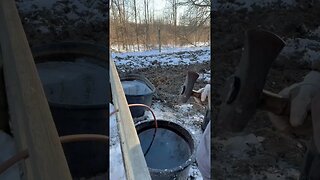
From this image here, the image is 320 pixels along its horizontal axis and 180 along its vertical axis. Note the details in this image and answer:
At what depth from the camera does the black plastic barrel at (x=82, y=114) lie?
0.83 m

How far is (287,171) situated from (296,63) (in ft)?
0.95

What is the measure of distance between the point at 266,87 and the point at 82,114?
463mm

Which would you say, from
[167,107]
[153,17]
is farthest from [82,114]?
[167,107]

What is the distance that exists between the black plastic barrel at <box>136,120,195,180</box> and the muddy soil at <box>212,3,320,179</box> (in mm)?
938

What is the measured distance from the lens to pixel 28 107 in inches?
20.9

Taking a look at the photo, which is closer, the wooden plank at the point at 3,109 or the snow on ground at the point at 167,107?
the wooden plank at the point at 3,109

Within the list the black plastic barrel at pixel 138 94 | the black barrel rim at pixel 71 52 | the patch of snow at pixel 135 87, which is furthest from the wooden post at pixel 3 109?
the patch of snow at pixel 135 87

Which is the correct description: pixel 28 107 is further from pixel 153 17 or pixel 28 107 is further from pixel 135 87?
pixel 135 87

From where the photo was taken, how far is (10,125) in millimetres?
727

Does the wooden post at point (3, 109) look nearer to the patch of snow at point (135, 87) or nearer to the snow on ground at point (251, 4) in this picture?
the snow on ground at point (251, 4)

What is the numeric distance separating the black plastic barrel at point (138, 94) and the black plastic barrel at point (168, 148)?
43 cm

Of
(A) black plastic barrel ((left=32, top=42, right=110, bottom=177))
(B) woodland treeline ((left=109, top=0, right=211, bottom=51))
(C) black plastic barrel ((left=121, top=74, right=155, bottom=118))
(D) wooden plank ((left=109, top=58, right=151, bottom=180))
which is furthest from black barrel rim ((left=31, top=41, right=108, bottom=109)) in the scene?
(C) black plastic barrel ((left=121, top=74, right=155, bottom=118))

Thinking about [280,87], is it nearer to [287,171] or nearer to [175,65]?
[287,171]

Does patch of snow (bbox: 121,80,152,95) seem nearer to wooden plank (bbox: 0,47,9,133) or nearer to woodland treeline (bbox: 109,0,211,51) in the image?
woodland treeline (bbox: 109,0,211,51)
